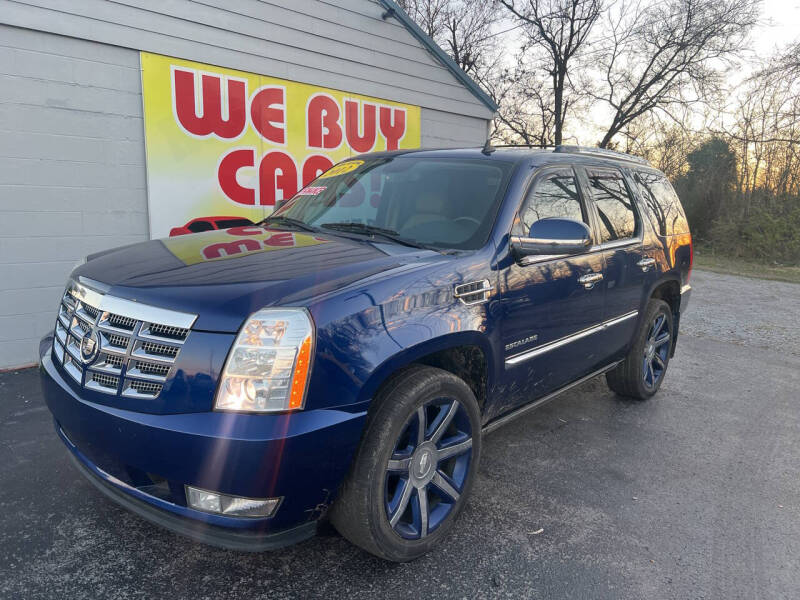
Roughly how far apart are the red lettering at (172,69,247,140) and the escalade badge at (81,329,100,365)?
4205 millimetres

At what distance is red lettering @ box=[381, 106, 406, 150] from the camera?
26.0 feet

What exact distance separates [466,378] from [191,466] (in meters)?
1.42

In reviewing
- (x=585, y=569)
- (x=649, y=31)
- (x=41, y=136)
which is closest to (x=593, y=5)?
(x=649, y=31)

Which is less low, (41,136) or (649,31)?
(649,31)

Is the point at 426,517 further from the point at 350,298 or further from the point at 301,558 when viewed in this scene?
the point at 350,298

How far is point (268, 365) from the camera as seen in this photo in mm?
2029

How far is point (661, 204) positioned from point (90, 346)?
14.0 feet

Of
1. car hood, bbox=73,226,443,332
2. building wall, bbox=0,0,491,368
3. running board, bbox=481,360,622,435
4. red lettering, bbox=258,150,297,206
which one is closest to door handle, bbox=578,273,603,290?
running board, bbox=481,360,622,435

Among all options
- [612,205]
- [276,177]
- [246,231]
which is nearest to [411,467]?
[246,231]

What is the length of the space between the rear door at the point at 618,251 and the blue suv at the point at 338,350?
0.62ft

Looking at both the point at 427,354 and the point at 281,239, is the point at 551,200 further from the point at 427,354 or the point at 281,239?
the point at 281,239

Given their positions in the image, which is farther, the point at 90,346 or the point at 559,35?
the point at 559,35

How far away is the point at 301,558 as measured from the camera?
101 inches

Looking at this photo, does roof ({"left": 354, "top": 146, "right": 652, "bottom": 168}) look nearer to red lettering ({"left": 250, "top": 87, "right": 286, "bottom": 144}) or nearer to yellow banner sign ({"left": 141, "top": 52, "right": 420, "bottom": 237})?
yellow banner sign ({"left": 141, "top": 52, "right": 420, "bottom": 237})
